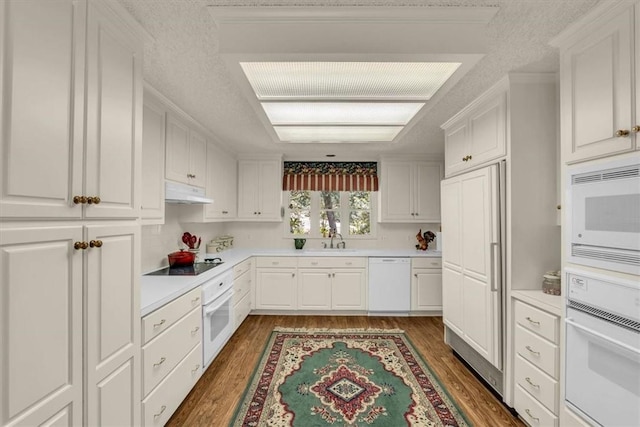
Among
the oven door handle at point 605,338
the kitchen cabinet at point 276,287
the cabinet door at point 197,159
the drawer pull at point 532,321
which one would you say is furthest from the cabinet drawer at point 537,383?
the cabinet door at point 197,159

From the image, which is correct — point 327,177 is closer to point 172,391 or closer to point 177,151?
point 177,151

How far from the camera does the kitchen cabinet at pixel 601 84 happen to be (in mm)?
1291

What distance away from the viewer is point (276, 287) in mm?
4016

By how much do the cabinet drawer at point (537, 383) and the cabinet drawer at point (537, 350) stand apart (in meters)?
0.04

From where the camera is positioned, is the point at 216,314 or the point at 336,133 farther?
the point at 336,133

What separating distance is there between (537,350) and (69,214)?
2.60 meters

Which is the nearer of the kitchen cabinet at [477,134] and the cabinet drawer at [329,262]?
the kitchen cabinet at [477,134]

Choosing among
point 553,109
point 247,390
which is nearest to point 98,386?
point 247,390

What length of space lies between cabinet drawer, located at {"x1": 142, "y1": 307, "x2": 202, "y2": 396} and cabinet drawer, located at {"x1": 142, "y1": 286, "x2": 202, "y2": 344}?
4cm

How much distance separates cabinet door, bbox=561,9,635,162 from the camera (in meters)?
1.31

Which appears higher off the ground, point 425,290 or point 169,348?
point 169,348

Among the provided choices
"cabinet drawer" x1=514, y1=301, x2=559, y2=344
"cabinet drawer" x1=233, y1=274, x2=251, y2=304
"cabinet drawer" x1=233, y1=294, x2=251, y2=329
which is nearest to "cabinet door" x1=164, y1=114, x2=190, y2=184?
"cabinet drawer" x1=233, y1=274, x2=251, y2=304

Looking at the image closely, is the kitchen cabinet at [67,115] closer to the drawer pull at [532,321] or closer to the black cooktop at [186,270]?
the black cooktop at [186,270]

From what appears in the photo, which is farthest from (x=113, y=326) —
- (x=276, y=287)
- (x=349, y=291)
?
(x=349, y=291)
